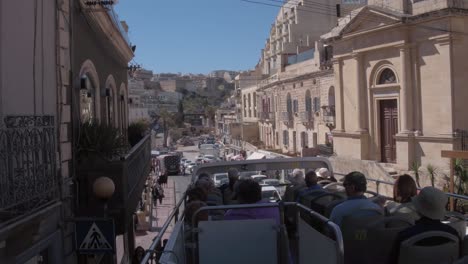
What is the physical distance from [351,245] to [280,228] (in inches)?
30.1

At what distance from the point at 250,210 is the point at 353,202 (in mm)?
996

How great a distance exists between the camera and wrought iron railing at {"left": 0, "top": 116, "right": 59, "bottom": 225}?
5.60m

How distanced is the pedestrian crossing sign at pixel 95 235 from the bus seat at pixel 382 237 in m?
4.25

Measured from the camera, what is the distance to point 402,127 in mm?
21844

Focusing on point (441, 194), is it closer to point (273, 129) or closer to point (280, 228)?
point (280, 228)

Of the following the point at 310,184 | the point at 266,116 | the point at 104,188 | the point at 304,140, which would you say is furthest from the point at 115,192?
the point at 266,116

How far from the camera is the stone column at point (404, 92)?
69.7ft

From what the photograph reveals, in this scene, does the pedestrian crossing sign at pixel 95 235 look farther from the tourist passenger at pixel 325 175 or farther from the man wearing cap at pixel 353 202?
the man wearing cap at pixel 353 202

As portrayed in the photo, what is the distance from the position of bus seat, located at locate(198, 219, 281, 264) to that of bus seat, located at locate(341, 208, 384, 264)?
0.79m

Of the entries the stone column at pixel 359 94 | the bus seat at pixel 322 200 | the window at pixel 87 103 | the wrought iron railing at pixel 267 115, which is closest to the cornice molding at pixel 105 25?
the window at pixel 87 103

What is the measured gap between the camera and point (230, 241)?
14.9 ft

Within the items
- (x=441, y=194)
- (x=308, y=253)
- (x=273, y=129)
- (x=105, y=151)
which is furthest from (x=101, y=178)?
(x=273, y=129)

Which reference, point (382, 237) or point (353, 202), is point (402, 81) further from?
point (382, 237)

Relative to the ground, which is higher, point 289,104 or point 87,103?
point 289,104
